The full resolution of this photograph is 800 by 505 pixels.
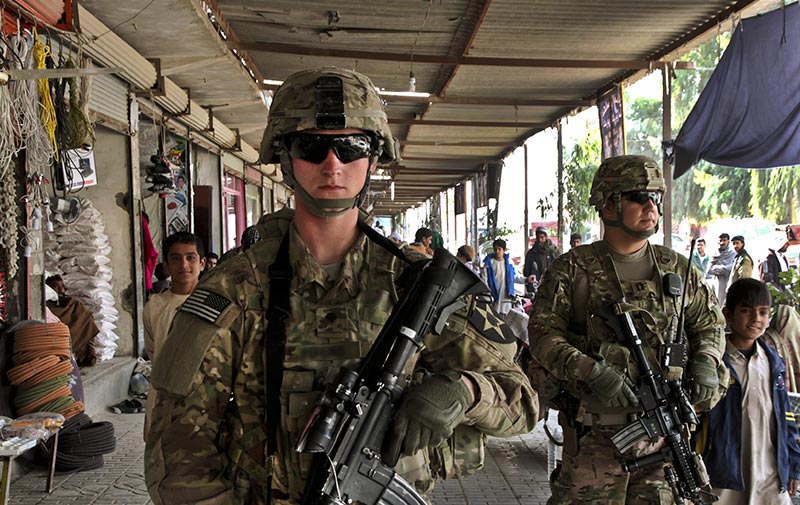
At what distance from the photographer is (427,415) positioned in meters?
1.58

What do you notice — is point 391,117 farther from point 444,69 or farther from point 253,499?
point 253,499

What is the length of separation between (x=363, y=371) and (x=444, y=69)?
7519mm

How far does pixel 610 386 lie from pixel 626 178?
1.08 meters

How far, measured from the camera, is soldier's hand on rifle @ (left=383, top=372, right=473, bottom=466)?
62.6 inches

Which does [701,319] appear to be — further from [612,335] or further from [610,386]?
[610,386]

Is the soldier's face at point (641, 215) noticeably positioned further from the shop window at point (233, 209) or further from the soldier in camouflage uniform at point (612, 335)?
the shop window at point (233, 209)

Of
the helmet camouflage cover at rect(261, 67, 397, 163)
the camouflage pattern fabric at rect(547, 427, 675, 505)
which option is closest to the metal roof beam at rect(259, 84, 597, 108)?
the camouflage pattern fabric at rect(547, 427, 675, 505)

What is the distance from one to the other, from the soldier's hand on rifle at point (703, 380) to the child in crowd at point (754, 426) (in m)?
0.56

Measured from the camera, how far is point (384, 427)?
66.2 inches

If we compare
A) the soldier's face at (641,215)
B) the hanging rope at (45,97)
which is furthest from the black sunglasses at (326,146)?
the hanging rope at (45,97)

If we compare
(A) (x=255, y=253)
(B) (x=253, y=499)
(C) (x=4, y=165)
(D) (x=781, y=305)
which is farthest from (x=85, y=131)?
(D) (x=781, y=305)

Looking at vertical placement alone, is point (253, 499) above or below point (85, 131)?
below

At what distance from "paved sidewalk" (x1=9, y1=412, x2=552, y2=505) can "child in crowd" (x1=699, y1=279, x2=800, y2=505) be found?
4.67ft

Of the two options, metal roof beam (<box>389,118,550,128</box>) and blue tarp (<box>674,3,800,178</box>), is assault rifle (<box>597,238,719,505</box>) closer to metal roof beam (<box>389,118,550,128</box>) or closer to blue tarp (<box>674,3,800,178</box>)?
blue tarp (<box>674,3,800,178</box>)
